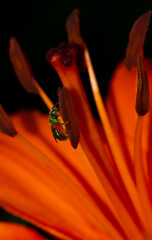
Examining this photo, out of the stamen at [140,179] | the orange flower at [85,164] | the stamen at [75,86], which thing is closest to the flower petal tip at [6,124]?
the orange flower at [85,164]

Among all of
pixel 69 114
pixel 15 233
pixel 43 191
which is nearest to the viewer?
pixel 69 114

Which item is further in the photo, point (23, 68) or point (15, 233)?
point (23, 68)

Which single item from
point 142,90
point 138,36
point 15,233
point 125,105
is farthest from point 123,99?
point 15,233

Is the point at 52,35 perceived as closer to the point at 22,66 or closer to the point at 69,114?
the point at 22,66

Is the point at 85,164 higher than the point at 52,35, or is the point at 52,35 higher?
the point at 52,35

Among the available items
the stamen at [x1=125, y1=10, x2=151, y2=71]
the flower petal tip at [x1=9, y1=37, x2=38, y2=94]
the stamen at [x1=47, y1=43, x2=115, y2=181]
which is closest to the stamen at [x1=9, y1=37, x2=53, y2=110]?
the flower petal tip at [x1=9, y1=37, x2=38, y2=94]

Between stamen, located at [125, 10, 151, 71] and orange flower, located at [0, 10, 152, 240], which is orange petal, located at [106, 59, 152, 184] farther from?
stamen, located at [125, 10, 151, 71]

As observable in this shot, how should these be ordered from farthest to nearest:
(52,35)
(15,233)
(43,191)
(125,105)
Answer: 1. (52,35)
2. (125,105)
3. (43,191)
4. (15,233)
